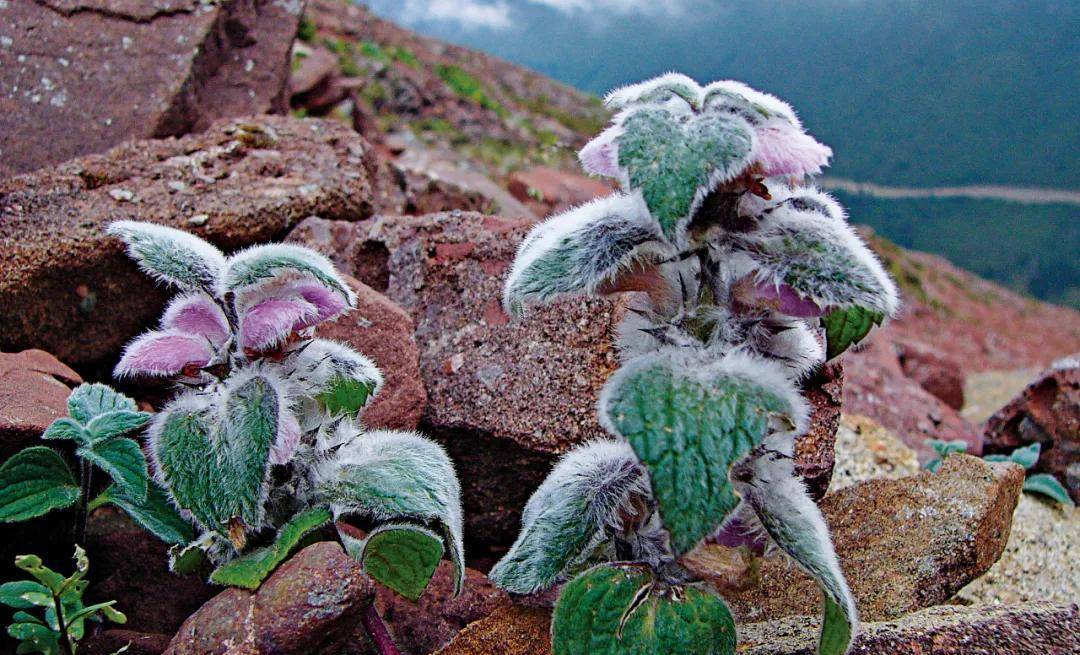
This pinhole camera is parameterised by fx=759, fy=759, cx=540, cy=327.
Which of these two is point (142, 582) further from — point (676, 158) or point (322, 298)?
point (676, 158)

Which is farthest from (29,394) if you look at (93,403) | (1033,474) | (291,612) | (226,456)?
(1033,474)

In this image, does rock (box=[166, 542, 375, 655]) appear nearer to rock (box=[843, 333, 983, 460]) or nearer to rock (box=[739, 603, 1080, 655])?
rock (box=[739, 603, 1080, 655])

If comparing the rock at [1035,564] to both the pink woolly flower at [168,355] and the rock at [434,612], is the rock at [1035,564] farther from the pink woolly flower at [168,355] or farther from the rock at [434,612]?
the pink woolly flower at [168,355]

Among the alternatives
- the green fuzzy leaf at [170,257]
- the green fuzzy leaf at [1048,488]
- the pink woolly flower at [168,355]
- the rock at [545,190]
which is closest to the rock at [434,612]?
the pink woolly flower at [168,355]

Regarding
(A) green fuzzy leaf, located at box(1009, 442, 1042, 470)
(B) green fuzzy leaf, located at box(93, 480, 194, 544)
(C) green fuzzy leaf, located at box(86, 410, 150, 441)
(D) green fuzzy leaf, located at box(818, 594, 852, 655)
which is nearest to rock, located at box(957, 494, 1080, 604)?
(A) green fuzzy leaf, located at box(1009, 442, 1042, 470)

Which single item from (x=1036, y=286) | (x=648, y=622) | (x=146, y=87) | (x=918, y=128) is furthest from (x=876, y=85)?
(x=648, y=622)
